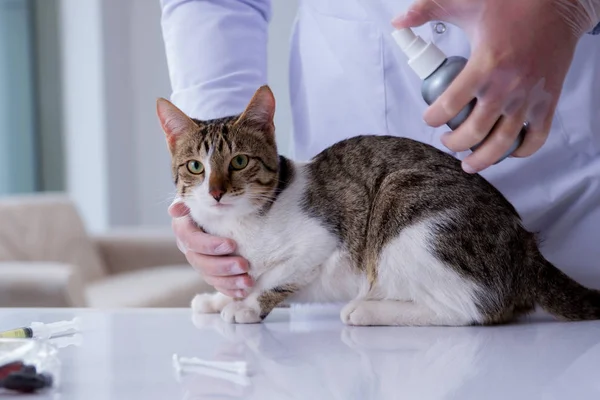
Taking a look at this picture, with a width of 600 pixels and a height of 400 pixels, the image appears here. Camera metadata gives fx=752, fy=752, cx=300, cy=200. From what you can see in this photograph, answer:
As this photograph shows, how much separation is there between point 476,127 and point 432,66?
88 millimetres

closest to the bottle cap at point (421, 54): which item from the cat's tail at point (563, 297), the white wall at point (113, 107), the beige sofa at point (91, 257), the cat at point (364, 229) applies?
the cat at point (364, 229)

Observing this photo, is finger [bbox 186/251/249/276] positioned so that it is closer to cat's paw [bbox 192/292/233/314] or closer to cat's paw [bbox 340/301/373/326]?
cat's paw [bbox 192/292/233/314]

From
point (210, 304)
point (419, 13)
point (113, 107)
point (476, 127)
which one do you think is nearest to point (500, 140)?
point (476, 127)

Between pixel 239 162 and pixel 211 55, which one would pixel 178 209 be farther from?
pixel 211 55

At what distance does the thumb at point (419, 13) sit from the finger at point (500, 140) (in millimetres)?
147

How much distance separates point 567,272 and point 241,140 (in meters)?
0.54

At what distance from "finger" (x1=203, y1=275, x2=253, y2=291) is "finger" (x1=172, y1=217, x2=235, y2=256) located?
1.5 inches

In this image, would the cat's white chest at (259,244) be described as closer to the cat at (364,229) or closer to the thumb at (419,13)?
the cat at (364,229)

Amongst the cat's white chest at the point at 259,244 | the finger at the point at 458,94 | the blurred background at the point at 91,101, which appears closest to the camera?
the finger at the point at 458,94

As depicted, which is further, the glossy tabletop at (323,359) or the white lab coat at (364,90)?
the white lab coat at (364,90)

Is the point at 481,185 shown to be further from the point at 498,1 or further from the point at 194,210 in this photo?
the point at 194,210

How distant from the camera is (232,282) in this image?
43.7 inches

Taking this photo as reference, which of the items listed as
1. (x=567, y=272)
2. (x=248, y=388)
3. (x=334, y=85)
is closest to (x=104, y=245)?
(x=334, y=85)

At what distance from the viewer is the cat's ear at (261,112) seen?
1.12 meters
